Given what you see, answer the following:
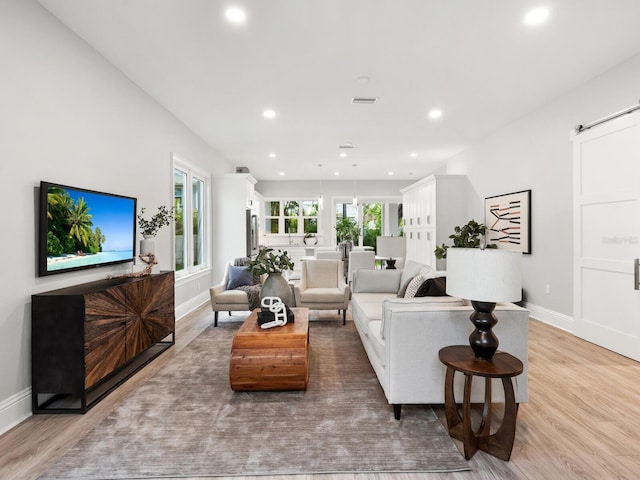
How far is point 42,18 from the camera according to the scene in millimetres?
2604

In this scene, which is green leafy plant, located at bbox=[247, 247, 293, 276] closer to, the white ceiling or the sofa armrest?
the sofa armrest

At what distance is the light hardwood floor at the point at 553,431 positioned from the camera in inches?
73.2

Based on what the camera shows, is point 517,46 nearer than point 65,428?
No

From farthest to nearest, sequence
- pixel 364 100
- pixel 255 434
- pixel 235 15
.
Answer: pixel 364 100 < pixel 235 15 < pixel 255 434

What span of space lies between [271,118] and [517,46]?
304 cm

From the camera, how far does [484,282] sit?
6.08ft

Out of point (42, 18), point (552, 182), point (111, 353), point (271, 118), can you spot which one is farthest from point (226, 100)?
point (552, 182)

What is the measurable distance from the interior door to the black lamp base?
255 cm

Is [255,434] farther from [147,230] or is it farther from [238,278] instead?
[238,278]

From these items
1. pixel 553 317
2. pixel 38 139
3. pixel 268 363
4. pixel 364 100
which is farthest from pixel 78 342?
pixel 553 317

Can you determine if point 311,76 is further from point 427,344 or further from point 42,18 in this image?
point 427,344

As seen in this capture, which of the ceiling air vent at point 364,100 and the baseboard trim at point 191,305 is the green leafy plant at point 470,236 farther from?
the baseboard trim at point 191,305

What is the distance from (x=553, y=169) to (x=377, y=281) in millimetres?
2658

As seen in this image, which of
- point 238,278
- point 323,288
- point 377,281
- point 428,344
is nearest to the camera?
point 428,344
